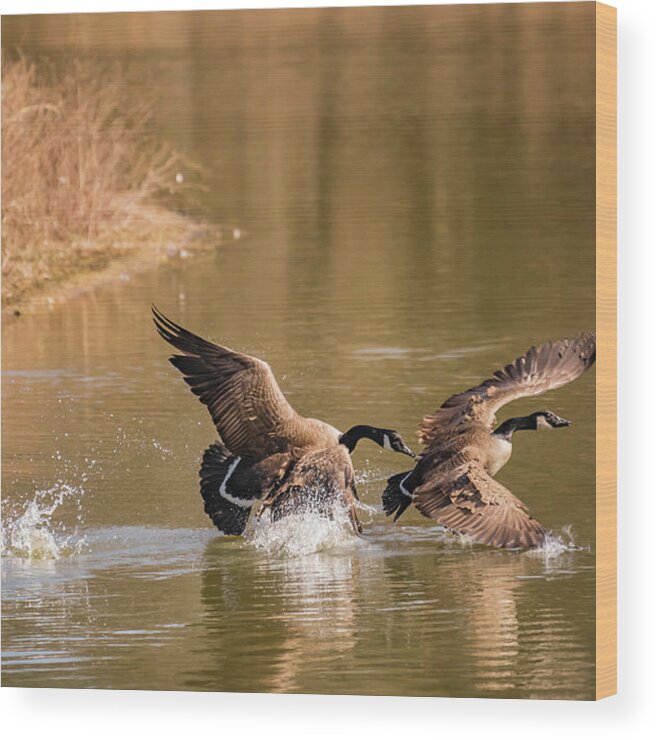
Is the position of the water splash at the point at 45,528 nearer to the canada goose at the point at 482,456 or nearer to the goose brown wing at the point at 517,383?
the canada goose at the point at 482,456

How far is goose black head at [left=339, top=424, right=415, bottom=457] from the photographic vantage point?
8.64 meters

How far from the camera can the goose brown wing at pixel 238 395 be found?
8742 mm

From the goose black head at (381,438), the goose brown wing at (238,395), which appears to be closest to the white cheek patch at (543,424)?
the goose black head at (381,438)

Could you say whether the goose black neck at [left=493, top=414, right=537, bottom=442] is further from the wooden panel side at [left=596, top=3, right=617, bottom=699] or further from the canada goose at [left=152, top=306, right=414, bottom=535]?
the canada goose at [left=152, top=306, right=414, bottom=535]

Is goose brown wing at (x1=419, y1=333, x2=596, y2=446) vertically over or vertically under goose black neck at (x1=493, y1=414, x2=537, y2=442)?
over

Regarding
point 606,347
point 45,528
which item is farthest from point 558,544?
point 45,528

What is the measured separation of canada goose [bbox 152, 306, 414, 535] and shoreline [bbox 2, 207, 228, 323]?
31 cm

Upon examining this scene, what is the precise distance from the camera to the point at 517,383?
8.53 meters

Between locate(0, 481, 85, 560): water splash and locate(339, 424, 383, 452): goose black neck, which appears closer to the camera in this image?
locate(339, 424, 383, 452): goose black neck

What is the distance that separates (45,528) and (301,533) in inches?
37.5

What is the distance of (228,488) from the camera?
8789 millimetres

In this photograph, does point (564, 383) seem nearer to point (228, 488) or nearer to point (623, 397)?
point (623, 397)

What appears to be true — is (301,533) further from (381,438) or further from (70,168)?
(70,168)

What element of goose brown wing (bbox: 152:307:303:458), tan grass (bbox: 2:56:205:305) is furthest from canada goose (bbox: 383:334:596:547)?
tan grass (bbox: 2:56:205:305)
